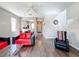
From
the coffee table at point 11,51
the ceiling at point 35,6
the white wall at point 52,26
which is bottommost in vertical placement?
the coffee table at point 11,51

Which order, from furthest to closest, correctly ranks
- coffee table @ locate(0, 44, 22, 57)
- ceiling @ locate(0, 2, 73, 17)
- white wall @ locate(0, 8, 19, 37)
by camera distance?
white wall @ locate(0, 8, 19, 37), ceiling @ locate(0, 2, 73, 17), coffee table @ locate(0, 44, 22, 57)

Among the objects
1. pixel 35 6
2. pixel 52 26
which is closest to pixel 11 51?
pixel 35 6

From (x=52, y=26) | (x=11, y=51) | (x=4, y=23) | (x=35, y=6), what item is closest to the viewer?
(x=11, y=51)

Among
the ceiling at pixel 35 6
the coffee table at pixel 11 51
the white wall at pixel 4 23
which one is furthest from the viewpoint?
the white wall at pixel 4 23

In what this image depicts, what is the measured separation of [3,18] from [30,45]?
2980mm

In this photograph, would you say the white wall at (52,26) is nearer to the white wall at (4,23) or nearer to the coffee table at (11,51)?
the white wall at (4,23)

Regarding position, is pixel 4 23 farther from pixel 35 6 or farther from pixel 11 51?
pixel 11 51

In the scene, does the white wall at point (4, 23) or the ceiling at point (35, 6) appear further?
the white wall at point (4, 23)

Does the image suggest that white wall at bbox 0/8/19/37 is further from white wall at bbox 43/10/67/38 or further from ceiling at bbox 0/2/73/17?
white wall at bbox 43/10/67/38

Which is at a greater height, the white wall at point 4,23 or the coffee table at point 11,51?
the white wall at point 4,23

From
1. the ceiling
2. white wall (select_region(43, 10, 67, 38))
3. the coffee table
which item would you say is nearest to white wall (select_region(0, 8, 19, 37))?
the ceiling

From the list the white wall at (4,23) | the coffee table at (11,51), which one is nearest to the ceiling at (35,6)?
the white wall at (4,23)

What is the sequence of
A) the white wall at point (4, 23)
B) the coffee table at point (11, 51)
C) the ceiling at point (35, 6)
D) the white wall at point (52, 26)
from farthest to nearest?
the white wall at point (52, 26) < the white wall at point (4, 23) < the ceiling at point (35, 6) < the coffee table at point (11, 51)

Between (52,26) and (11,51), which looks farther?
(52,26)
